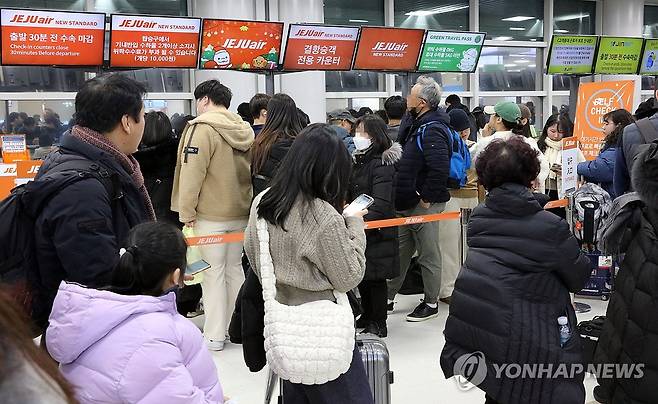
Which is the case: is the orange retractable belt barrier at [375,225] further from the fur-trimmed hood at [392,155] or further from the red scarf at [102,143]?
the red scarf at [102,143]

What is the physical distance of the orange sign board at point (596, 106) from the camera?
19.3 feet

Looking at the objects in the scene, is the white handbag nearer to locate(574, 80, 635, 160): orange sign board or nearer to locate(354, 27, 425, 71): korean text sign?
locate(574, 80, 635, 160): orange sign board

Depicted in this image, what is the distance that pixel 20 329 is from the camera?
2.30ft

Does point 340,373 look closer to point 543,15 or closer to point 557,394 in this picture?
point 557,394

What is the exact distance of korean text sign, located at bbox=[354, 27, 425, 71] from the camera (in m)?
8.26

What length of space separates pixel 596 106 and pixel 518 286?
4.09 metres

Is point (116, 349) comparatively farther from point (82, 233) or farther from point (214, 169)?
point (214, 169)

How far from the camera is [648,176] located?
258cm

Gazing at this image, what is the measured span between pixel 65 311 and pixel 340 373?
97 cm

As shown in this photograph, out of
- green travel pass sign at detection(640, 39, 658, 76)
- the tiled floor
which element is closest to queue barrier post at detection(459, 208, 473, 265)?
the tiled floor

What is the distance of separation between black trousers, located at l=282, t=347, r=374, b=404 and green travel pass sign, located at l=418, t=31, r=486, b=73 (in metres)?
6.87

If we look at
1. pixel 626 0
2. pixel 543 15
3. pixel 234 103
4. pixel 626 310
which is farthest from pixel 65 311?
pixel 626 0

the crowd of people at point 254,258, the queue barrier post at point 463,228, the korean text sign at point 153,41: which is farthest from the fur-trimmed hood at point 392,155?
the korean text sign at point 153,41

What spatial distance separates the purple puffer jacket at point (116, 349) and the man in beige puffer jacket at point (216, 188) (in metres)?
2.46
